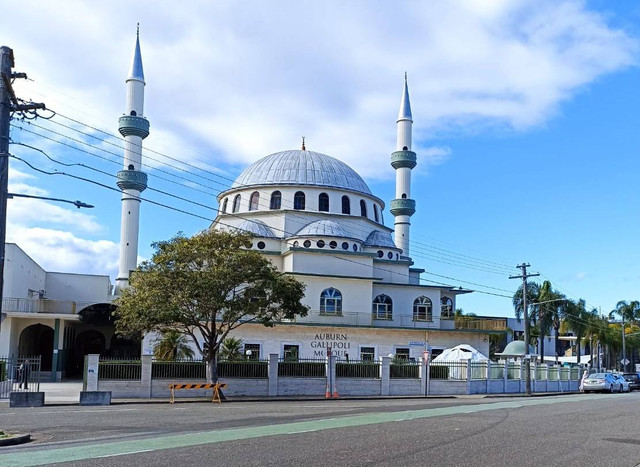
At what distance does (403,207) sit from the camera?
61375 mm

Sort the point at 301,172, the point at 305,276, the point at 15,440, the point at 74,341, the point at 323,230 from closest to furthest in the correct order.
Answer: the point at 15,440, the point at 305,276, the point at 323,230, the point at 74,341, the point at 301,172

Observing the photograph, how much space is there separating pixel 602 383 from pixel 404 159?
1034 inches

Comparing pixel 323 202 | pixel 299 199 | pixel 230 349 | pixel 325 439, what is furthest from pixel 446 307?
pixel 325 439

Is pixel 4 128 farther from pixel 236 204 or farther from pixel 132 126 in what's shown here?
pixel 236 204

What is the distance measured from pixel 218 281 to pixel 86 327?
30.2 metres

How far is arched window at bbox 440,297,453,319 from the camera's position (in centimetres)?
A: 5406

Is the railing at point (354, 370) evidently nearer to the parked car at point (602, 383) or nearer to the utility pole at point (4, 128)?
the parked car at point (602, 383)

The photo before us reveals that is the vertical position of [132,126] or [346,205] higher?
[132,126]

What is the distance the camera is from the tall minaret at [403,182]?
201 ft

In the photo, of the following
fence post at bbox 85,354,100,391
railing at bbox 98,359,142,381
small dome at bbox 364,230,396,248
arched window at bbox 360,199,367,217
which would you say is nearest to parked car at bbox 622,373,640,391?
small dome at bbox 364,230,396,248

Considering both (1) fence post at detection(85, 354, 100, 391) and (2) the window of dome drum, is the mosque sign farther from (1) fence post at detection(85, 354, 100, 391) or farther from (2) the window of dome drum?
(1) fence post at detection(85, 354, 100, 391)

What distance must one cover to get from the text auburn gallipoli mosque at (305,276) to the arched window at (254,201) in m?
0.17

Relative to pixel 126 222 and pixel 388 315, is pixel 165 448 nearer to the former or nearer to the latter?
pixel 388 315

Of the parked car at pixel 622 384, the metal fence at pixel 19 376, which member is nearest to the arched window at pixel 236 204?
the metal fence at pixel 19 376
